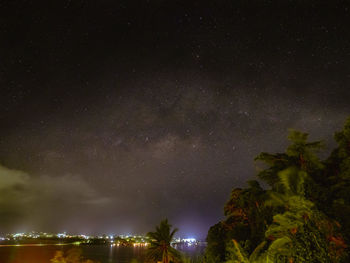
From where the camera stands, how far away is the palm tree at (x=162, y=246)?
2940 centimetres

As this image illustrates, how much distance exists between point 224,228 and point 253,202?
14.7ft

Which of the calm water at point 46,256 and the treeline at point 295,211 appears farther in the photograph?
the calm water at point 46,256

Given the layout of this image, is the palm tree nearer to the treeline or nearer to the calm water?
the treeline

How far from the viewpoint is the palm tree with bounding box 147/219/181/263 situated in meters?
29.4

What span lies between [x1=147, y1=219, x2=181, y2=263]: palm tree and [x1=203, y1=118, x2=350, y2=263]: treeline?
605 centimetres

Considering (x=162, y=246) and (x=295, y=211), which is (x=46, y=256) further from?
(x=295, y=211)

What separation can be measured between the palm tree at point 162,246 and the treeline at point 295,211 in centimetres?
605

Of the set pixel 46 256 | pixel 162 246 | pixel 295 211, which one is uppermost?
pixel 46 256

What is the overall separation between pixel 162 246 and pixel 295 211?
79.1 feet

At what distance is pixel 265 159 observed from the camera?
62.5 feet

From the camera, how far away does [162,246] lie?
1185 inches

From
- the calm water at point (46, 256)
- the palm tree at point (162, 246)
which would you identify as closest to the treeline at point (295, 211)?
the palm tree at point (162, 246)

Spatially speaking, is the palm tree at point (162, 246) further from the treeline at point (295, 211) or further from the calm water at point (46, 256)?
the calm water at point (46, 256)

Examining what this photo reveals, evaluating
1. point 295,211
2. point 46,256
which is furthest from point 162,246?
point 46,256
